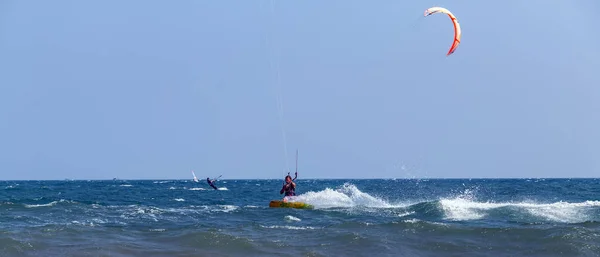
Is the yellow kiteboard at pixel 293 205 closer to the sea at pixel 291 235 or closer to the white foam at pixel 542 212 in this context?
the sea at pixel 291 235

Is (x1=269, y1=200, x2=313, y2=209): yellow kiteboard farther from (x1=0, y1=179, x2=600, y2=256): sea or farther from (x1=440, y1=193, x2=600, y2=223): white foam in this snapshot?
(x1=440, y1=193, x2=600, y2=223): white foam

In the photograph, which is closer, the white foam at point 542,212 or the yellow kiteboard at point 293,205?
the white foam at point 542,212

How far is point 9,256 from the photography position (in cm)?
1459

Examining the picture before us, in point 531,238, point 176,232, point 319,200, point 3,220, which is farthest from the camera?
point 319,200

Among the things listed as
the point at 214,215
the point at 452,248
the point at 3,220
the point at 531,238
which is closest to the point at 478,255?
the point at 452,248

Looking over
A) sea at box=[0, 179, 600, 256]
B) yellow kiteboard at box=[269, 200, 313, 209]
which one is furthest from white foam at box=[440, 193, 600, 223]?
yellow kiteboard at box=[269, 200, 313, 209]

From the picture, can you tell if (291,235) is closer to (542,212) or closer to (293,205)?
(293,205)

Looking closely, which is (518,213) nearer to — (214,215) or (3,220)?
(214,215)

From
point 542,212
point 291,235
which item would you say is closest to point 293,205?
point 542,212

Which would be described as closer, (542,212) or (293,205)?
(542,212)

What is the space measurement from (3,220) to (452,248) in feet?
45.2

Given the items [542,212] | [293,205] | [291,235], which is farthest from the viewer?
[293,205]

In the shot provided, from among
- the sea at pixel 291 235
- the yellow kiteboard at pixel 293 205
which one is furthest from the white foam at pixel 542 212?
the yellow kiteboard at pixel 293 205

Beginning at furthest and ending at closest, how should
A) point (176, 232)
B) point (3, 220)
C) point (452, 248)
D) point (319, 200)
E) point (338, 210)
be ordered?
1. point (319, 200)
2. point (338, 210)
3. point (3, 220)
4. point (176, 232)
5. point (452, 248)
